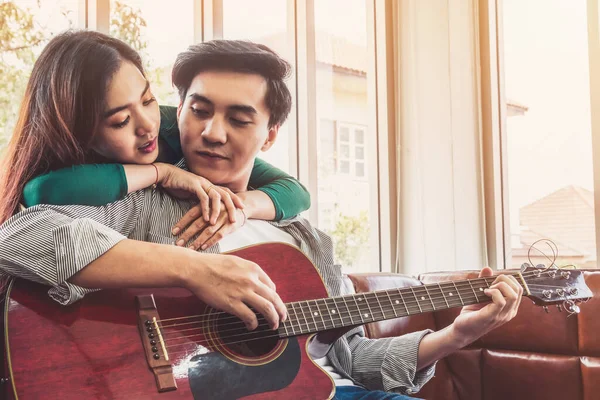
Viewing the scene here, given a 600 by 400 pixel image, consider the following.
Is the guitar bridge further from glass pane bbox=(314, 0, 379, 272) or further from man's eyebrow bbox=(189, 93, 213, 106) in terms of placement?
glass pane bbox=(314, 0, 379, 272)

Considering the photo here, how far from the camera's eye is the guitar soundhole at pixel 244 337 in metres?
1.25

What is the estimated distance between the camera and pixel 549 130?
A: 2879 mm

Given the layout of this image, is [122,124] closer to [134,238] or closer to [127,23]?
[134,238]

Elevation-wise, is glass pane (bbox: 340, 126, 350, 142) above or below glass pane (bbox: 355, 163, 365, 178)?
above

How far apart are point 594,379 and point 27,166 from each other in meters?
1.76

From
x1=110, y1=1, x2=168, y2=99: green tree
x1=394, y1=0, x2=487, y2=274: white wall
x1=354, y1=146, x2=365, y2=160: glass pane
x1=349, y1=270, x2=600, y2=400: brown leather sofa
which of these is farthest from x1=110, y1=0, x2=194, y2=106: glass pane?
x1=394, y1=0, x2=487, y2=274: white wall

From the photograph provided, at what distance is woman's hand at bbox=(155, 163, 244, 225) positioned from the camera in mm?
1418

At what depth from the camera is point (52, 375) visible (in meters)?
1.07

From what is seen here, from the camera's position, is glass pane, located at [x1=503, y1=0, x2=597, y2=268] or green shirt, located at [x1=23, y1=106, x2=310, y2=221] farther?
glass pane, located at [x1=503, y1=0, x2=597, y2=268]

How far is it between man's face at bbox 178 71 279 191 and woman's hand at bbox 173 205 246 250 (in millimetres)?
127

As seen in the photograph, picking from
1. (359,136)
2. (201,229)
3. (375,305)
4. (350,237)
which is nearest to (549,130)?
(359,136)

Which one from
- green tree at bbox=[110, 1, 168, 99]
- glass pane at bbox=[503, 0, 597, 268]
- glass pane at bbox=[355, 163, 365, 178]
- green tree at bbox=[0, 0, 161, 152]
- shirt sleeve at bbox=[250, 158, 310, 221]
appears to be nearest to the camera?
shirt sleeve at bbox=[250, 158, 310, 221]

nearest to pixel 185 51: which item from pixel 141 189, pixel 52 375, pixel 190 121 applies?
pixel 190 121

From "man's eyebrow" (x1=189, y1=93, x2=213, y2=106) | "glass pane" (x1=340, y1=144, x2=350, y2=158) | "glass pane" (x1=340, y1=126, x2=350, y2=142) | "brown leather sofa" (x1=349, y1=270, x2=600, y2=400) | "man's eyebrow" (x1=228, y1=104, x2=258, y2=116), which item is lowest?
"brown leather sofa" (x1=349, y1=270, x2=600, y2=400)
